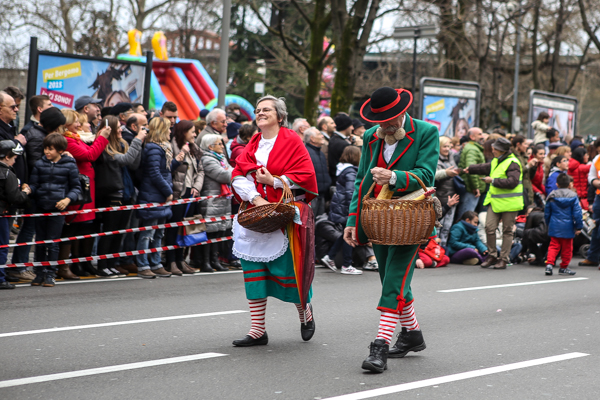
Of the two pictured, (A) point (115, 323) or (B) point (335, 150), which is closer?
(A) point (115, 323)

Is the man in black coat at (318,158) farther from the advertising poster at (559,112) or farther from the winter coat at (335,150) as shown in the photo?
the advertising poster at (559,112)

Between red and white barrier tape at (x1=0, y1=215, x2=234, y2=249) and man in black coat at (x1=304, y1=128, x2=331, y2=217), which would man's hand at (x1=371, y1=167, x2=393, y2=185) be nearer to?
red and white barrier tape at (x1=0, y1=215, x2=234, y2=249)

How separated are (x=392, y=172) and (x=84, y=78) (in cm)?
889

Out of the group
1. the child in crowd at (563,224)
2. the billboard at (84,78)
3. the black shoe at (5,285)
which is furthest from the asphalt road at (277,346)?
the billboard at (84,78)

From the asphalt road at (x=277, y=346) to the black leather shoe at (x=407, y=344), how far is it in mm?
107

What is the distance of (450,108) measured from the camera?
1798cm

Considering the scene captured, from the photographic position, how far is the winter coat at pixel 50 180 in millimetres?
8992

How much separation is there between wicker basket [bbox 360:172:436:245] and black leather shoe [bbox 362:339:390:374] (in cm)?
72

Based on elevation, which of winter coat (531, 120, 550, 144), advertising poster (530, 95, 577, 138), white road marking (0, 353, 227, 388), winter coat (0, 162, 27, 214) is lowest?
white road marking (0, 353, 227, 388)

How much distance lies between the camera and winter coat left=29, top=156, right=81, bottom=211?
899 cm

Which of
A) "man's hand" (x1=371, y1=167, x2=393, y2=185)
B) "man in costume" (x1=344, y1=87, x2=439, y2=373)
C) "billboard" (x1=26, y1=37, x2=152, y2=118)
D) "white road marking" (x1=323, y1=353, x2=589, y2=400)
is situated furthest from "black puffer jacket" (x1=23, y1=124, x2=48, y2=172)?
"white road marking" (x1=323, y1=353, x2=589, y2=400)

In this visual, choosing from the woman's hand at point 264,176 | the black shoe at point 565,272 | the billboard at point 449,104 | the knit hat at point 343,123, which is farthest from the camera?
the billboard at point 449,104

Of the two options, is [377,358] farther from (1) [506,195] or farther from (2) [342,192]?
(1) [506,195]

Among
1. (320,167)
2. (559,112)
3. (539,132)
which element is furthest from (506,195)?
(559,112)
